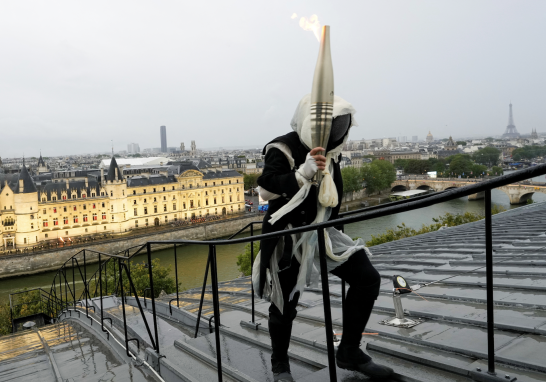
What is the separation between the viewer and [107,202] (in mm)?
39281

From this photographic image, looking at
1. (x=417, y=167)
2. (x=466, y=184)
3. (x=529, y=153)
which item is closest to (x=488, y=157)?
(x=529, y=153)

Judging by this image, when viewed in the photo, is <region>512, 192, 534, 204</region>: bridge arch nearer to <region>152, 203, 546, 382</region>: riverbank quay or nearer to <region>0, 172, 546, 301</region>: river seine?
<region>0, 172, 546, 301</region>: river seine

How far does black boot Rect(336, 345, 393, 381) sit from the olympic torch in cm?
89

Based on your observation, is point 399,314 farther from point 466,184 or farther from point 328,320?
point 466,184


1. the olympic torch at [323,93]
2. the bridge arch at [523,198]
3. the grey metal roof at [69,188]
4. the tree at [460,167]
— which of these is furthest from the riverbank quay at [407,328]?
the tree at [460,167]

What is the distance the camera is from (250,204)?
5169 cm

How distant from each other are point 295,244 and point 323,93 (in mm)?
706

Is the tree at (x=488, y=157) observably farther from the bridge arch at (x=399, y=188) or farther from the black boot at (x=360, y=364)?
the black boot at (x=360, y=364)

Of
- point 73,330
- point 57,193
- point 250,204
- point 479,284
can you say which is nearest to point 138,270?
point 73,330

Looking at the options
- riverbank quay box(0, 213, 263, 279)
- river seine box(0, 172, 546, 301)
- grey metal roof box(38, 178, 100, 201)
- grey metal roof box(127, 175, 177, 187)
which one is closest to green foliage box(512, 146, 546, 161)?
river seine box(0, 172, 546, 301)

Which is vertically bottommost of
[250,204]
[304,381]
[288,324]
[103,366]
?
[250,204]

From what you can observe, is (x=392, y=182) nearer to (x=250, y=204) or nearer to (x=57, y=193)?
(x=250, y=204)

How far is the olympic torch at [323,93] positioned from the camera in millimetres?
2047

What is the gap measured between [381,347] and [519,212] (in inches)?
268
